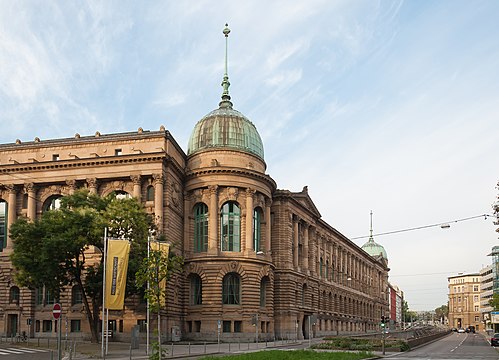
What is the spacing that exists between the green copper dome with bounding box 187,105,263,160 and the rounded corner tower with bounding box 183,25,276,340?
137 mm

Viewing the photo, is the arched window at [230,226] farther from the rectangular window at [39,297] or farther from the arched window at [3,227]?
the arched window at [3,227]

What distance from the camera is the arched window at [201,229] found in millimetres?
78375

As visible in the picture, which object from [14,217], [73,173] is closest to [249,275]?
[73,173]

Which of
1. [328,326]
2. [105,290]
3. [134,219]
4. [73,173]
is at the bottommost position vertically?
[328,326]

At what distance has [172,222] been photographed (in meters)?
73.8

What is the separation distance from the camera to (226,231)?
78375mm

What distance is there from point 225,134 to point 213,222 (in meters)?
13.0

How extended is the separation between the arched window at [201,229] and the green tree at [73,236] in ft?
70.8

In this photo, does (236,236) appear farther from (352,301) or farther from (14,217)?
(352,301)

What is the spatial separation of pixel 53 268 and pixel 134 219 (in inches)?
329

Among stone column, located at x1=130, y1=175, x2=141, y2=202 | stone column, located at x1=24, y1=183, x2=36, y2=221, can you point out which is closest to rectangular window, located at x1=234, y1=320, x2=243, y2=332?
stone column, located at x1=130, y1=175, x2=141, y2=202

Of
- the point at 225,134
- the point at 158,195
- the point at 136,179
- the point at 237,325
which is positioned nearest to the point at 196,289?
the point at 237,325

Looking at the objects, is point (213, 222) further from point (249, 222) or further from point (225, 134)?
point (225, 134)

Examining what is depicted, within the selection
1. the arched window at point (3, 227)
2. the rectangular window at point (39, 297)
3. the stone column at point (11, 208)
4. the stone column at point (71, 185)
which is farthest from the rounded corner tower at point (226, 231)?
the arched window at point (3, 227)
